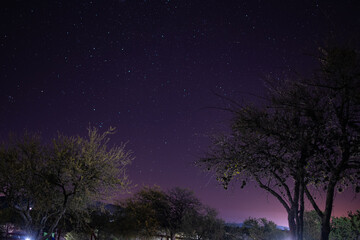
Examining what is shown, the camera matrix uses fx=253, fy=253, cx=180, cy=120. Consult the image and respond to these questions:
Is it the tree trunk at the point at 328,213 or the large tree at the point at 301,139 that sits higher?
the large tree at the point at 301,139

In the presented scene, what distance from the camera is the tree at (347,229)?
3638 cm

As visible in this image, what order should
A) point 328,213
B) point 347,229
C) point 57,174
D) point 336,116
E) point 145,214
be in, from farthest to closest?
point 347,229, point 145,214, point 57,174, point 336,116, point 328,213

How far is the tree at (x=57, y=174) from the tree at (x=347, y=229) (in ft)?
121

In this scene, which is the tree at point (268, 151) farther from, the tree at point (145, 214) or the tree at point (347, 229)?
the tree at point (347, 229)

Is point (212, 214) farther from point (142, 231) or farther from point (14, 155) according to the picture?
point (14, 155)

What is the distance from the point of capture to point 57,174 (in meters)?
14.6

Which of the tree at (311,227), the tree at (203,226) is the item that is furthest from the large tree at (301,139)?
the tree at (311,227)

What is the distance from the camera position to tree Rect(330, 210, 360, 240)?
119 ft

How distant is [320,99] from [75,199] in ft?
45.6

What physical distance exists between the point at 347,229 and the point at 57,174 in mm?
41334

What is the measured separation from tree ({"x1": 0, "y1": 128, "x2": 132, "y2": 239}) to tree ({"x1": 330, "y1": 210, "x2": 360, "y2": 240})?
121 feet

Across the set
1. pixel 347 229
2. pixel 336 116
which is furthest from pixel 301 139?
pixel 347 229

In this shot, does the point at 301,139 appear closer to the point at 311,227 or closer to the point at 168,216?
the point at 168,216

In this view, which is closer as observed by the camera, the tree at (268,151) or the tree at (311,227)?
the tree at (268,151)
